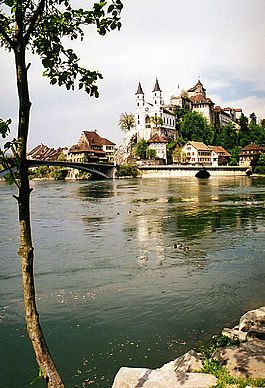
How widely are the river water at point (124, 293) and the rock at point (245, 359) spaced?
1368 mm

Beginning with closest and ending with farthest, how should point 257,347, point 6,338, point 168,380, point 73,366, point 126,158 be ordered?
1. point 168,380
2. point 257,347
3. point 73,366
4. point 6,338
5. point 126,158

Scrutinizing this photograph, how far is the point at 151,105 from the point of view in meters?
128

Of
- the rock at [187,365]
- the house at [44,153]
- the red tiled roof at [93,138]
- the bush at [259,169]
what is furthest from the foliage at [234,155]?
the rock at [187,365]

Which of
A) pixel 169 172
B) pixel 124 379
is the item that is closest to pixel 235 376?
pixel 124 379

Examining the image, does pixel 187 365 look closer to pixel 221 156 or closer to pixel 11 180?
pixel 11 180

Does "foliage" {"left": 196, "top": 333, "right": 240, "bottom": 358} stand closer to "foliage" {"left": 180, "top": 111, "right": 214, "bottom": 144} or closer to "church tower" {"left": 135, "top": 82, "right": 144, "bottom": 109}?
"foliage" {"left": 180, "top": 111, "right": 214, "bottom": 144}

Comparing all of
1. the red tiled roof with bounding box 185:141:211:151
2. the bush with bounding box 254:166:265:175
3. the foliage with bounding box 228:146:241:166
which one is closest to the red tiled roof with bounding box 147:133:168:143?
the red tiled roof with bounding box 185:141:211:151

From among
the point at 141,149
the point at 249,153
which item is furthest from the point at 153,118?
the point at 249,153

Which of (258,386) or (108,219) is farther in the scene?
(108,219)

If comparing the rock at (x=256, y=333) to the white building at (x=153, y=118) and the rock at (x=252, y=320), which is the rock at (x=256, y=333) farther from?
the white building at (x=153, y=118)

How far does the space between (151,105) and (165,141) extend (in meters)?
17.2

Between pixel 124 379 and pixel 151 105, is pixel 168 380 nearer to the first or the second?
pixel 124 379

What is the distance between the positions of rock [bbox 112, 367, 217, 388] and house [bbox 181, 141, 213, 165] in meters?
110

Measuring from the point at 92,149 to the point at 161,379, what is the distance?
11366 centimetres
